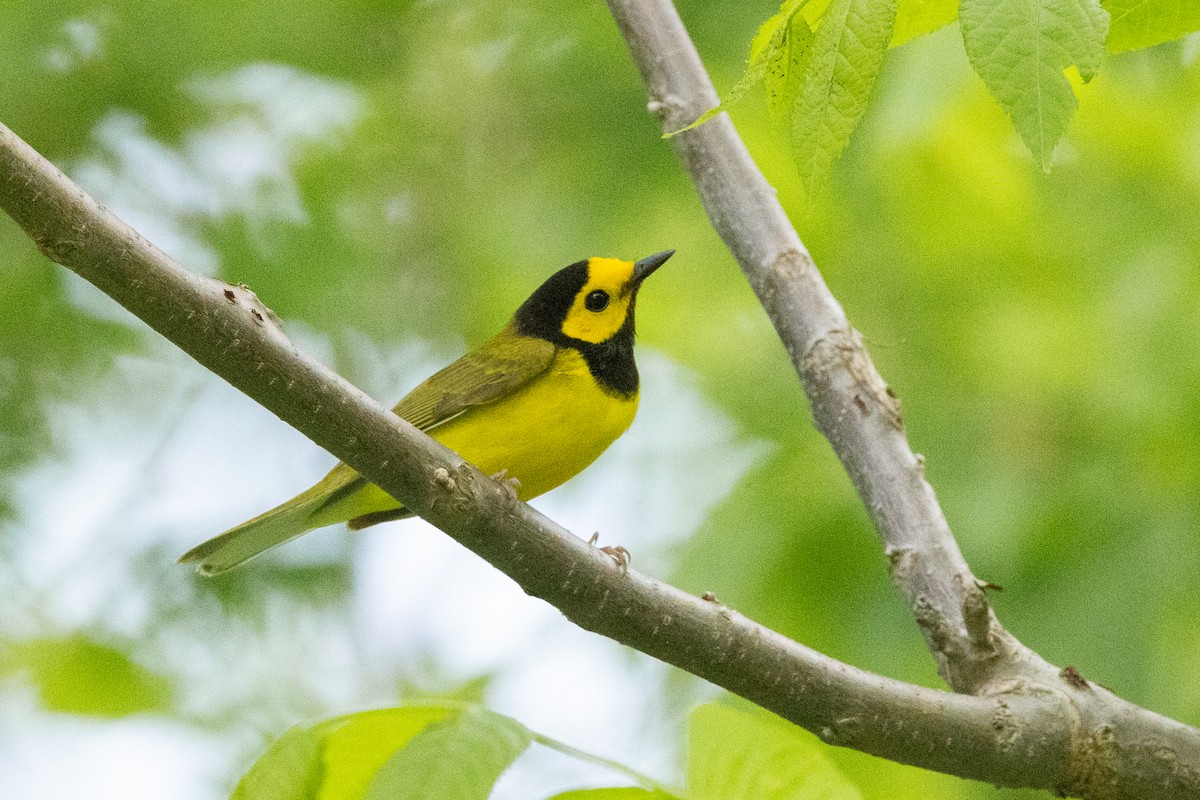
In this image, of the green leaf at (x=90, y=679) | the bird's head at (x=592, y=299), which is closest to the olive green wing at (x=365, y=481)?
the bird's head at (x=592, y=299)

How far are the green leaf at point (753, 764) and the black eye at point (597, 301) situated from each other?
320 cm

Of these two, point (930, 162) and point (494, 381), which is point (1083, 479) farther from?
point (494, 381)

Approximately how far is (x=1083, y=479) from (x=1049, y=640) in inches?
34.8

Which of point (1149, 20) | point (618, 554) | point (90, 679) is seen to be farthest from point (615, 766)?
point (90, 679)

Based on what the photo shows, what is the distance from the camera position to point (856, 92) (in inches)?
87.3

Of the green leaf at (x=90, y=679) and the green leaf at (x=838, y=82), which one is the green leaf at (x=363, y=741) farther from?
the green leaf at (x=90, y=679)

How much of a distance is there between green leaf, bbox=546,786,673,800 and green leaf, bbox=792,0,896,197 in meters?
1.19

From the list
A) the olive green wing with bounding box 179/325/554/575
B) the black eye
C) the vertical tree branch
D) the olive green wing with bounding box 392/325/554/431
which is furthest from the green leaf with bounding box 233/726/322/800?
the black eye

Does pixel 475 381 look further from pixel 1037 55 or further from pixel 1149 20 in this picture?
pixel 1037 55

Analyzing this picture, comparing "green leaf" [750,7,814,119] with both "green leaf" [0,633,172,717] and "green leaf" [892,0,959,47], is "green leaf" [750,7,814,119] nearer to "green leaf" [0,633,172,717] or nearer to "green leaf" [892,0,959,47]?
A: "green leaf" [892,0,959,47]

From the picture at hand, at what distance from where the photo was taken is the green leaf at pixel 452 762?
2281 mm

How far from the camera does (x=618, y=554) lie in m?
3.44

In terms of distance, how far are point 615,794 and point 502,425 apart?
95.3 inches

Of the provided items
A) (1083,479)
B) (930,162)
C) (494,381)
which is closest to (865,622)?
(1083,479)
